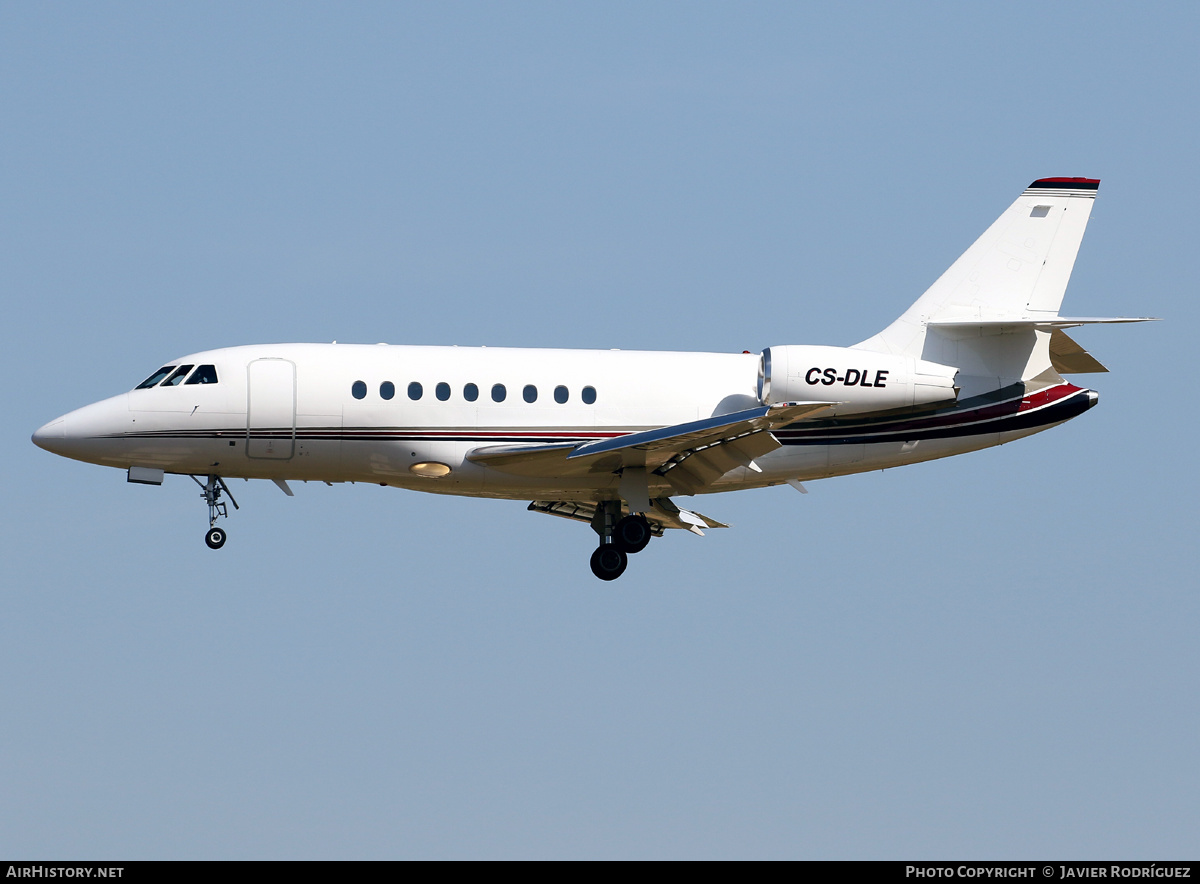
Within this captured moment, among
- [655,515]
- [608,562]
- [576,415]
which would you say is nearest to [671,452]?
[576,415]

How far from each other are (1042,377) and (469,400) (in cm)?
976

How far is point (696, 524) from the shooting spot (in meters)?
30.7

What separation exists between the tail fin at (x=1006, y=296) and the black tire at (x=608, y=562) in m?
5.62

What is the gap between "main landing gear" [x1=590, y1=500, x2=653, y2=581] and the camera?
2758cm

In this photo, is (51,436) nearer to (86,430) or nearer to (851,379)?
(86,430)

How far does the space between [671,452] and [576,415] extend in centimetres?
184

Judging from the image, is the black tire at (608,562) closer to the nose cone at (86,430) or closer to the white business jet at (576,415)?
the white business jet at (576,415)

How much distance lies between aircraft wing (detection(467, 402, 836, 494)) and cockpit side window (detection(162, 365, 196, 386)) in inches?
191

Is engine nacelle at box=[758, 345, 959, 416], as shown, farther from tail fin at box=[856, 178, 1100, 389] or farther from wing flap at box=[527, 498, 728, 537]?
wing flap at box=[527, 498, 728, 537]

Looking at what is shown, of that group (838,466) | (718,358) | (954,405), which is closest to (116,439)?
(718,358)

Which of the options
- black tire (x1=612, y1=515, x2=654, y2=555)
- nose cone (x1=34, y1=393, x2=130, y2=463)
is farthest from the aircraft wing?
nose cone (x1=34, y1=393, x2=130, y2=463)

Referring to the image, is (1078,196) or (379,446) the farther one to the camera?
(1078,196)
